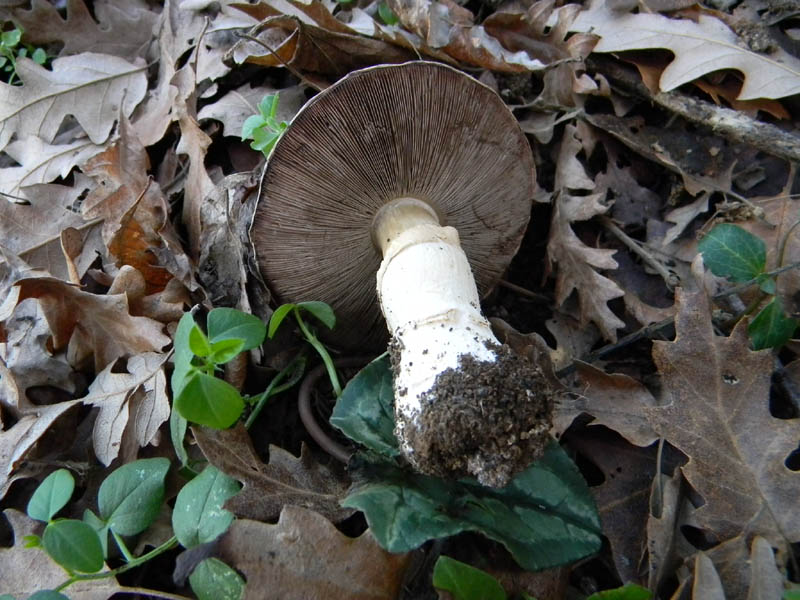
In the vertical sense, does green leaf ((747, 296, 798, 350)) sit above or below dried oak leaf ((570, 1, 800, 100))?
below

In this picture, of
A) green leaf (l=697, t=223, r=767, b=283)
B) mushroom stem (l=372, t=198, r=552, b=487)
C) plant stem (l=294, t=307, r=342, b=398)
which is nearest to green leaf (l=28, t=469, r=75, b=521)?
plant stem (l=294, t=307, r=342, b=398)

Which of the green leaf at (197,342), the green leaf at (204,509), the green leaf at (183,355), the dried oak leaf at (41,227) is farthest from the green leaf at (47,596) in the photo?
the dried oak leaf at (41,227)

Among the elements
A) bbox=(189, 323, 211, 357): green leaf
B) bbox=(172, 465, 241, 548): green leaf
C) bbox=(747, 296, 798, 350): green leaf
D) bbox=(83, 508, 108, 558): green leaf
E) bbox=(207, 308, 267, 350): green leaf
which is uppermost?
bbox=(189, 323, 211, 357): green leaf

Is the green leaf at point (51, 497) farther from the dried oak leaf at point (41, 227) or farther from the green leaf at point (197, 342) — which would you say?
the dried oak leaf at point (41, 227)

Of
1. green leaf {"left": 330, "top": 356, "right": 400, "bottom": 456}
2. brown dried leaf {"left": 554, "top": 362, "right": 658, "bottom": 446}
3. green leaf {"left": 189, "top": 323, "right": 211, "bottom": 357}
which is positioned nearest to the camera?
green leaf {"left": 189, "top": 323, "right": 211, "bottom": 357}

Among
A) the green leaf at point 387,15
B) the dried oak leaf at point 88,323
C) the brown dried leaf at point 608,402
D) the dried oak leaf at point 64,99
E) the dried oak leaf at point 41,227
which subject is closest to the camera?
the brown dried leaf at point 608,402

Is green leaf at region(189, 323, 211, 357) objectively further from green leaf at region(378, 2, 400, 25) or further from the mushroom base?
green leaf at region(378, 2, 400, 25)
